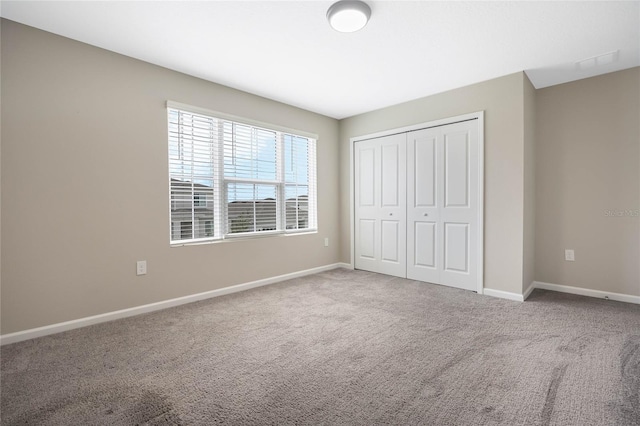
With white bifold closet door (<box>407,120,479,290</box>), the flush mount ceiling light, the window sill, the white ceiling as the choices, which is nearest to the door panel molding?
white bifold closet door (<box>407,120,479,290</box>)

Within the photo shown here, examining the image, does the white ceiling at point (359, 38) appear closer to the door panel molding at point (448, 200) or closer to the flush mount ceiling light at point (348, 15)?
the flush mount ceiling light at point (348, 15)

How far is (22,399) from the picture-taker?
5.40ft

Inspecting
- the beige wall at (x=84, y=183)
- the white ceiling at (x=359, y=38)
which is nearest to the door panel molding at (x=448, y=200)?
the white ceiling at (x=359, y=38)

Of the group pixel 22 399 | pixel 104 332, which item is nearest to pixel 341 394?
pixel 22 399

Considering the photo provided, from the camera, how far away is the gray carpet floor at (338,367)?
1539 mm

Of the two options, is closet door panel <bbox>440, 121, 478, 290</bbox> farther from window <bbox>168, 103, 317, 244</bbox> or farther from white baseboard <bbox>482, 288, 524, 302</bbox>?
window <bbox>168, 103, 317, 244</bbox>

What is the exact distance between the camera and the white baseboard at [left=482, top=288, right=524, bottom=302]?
326 centimetres

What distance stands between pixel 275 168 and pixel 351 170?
1.31 meters

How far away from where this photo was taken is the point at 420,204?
405 cm

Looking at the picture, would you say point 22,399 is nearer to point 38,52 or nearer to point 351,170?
point 38,52

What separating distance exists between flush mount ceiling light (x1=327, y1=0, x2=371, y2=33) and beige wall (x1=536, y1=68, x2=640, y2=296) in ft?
9.18

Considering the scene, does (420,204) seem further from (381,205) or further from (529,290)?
(529,290)

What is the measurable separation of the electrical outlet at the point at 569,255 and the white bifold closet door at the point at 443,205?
41.8 inches

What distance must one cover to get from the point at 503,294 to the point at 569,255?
99 centimetres
